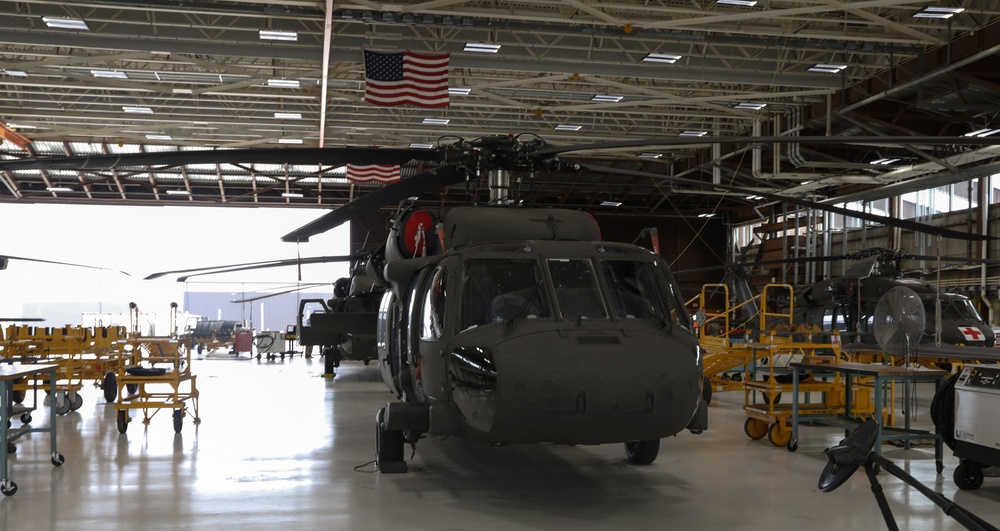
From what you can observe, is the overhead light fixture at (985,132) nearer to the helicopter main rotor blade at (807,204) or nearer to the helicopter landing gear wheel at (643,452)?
the helicopter main rotor blade at (807,204)

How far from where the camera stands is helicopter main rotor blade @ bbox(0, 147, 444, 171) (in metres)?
5.62

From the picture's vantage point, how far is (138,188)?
2770 centimetres

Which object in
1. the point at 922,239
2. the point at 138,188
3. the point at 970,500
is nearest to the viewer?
the point at 970,500

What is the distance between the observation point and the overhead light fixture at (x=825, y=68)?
14852 millimetres

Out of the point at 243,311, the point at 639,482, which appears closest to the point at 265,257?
the point at 243,311

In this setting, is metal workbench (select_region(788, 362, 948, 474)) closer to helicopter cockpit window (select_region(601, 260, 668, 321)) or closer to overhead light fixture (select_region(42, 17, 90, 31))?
helicopter cockpit window (select_region(601, 260, 668, 321))

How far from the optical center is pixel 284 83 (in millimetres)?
16094

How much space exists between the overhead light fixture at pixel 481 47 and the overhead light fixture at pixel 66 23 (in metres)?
5.82

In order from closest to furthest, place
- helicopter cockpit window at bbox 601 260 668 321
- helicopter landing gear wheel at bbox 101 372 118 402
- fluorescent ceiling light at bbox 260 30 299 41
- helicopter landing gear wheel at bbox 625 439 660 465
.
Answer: helicopter cockpit window at bbox 601 260 668 321
helicopter landing gear wheel at bbox 625 439 660 465
helicopter landing gear wheel at bbox 101 372 118 402
fluorescent ceiling light at bbox 260 30 299 41

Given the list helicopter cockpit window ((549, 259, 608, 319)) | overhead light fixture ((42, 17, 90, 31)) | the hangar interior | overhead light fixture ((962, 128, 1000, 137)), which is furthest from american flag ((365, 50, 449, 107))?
overhead light fixture ((962, 128, 1000, 137))

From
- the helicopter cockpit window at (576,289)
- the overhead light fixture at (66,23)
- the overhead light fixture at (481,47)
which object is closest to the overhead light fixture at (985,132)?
the overhead light fixture at (481,47)

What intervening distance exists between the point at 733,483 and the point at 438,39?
9.25 meters

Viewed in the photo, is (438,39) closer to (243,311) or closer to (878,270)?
(878,270)

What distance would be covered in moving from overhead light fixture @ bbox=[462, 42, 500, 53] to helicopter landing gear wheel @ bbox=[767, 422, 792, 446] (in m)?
7.84
